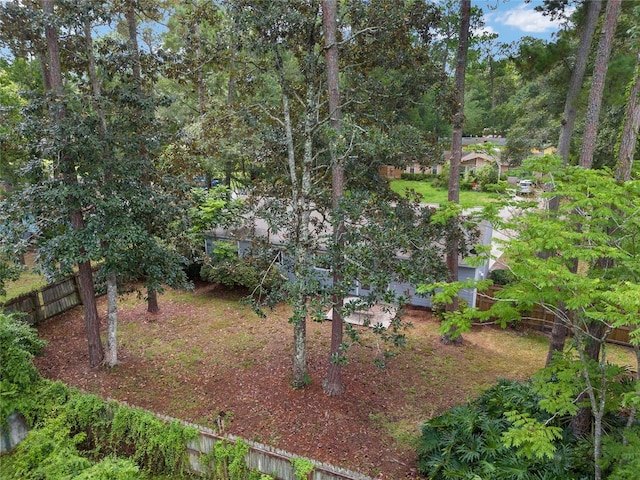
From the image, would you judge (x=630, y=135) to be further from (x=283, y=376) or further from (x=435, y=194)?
(x=435, y=194)

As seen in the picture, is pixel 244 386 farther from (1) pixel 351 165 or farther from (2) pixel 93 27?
(2) pixel 93 27

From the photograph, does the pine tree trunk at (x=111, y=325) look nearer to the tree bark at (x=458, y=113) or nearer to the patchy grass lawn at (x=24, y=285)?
the patchy grass lawn at (x=24, y=285)

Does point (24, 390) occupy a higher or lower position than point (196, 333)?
higher

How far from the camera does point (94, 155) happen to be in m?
8.77

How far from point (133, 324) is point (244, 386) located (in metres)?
5.50

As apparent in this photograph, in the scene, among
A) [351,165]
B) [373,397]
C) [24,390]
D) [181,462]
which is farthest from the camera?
[373,397]

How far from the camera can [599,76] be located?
27.1 feet

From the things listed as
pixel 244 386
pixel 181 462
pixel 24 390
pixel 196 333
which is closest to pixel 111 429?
pixel 181 462

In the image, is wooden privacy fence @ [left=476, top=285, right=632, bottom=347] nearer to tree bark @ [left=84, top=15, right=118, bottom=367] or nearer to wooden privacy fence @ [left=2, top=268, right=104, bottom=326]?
tree bark @ [left=84, top=15, right=118, bottom=367]

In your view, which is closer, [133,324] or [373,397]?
[373,397]

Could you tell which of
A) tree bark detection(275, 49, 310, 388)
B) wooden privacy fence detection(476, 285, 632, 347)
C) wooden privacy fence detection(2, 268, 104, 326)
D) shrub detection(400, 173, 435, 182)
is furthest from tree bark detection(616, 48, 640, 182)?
shrub detection(400, 173, 435, 182)

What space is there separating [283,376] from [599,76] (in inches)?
389

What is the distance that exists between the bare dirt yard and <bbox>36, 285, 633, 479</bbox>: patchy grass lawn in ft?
0.09

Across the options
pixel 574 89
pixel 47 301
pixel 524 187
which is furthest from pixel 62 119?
pixel 574 89
